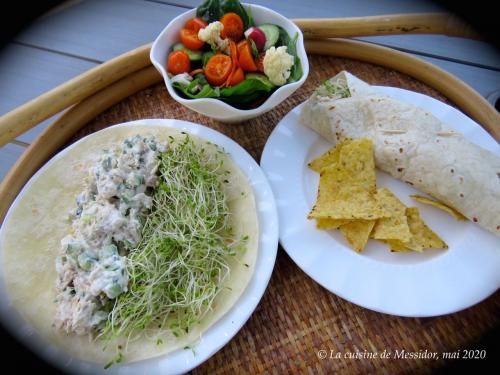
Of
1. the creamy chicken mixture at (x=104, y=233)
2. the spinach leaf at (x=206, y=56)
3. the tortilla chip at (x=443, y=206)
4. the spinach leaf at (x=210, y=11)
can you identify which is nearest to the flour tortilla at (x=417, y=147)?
the tortilla chip at (x=443, y=206)

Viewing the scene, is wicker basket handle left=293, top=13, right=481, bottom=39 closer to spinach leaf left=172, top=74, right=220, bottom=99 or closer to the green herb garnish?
the green herb garnish

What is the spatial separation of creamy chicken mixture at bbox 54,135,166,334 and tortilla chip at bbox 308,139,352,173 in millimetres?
794

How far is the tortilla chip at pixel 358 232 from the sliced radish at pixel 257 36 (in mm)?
1031

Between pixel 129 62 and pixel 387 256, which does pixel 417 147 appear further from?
pixel 129 62

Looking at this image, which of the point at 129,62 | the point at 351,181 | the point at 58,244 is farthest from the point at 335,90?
the point at 58,244

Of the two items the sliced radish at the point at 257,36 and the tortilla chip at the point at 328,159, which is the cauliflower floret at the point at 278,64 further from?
the tortilla chip at the point at 328,159

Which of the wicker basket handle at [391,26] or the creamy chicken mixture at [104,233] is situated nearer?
the creamy chicken mixture at [104,233]

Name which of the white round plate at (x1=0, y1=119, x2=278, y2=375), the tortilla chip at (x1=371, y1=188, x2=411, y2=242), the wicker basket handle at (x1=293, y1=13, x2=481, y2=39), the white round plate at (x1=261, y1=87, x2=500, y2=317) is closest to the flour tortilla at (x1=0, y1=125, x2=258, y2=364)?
the white round plate at (x1=0, y1=119, x2=278, y2=375)

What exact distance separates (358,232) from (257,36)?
1118 mm

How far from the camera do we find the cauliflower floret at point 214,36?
1.91m

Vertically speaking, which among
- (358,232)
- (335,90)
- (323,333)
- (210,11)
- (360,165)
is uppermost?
(210,11)

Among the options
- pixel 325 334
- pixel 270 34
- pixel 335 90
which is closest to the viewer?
pixel 325 334

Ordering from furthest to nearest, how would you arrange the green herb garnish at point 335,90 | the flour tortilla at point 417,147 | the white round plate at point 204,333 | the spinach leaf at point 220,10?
the green herb garnish at point 335,90, the spinach leaf at point 220,10, the flour tortilla at point 417,147, the white round plate at point 204,333

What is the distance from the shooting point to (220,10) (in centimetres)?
205
